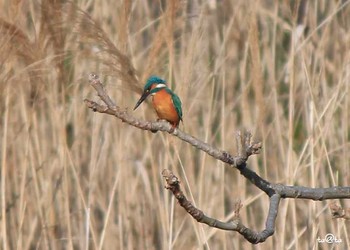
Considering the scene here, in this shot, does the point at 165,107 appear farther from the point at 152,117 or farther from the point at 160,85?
the point at 152,117

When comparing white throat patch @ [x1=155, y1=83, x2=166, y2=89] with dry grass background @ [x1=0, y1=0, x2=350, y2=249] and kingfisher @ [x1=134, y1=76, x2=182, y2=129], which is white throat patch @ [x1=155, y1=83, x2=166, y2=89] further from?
dry grass background @ [x1=0, y1=0, x2=350, y2=249]

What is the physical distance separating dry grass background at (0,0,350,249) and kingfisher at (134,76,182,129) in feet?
0.93

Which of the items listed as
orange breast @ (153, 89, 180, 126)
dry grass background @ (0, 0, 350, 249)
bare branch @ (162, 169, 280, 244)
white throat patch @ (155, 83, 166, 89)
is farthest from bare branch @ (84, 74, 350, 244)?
dry grass background @ (0, 0, 350, 249)

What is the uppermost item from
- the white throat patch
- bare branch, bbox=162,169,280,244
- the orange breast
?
the white throat patch

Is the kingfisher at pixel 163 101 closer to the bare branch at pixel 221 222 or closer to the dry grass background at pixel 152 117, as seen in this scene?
the dry grass background at pixel 152 117

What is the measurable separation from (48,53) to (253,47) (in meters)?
0.73

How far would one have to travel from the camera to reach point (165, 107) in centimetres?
201

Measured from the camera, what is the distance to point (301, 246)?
114 inches

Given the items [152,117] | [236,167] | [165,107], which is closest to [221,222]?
[236,167]

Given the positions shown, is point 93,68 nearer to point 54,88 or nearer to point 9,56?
point 54,88

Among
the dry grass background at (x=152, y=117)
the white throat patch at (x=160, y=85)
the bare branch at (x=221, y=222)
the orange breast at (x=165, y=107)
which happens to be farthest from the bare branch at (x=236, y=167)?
the dry grass background at (x=152, y=117)

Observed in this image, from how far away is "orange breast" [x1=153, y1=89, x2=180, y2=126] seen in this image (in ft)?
6.47

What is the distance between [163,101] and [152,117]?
99 centimetres

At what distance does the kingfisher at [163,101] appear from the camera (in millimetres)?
1979
